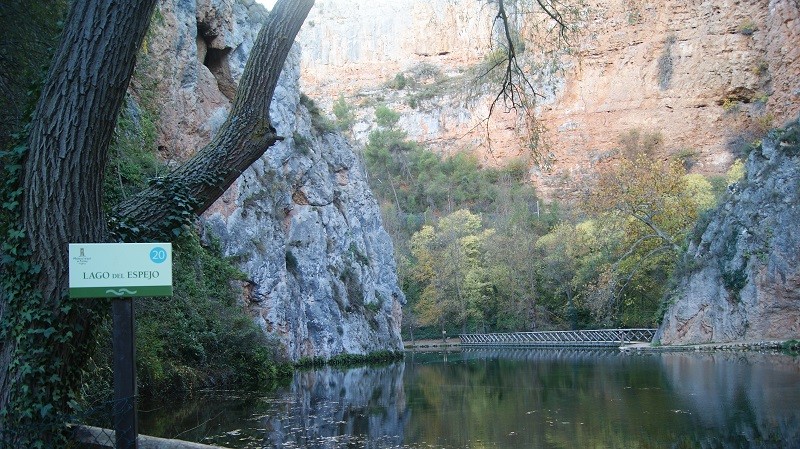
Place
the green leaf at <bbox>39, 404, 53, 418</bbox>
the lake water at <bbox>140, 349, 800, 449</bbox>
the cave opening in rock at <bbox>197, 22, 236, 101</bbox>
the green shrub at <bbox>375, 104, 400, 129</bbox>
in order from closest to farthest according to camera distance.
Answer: the green leaf at <bbox>39, 404, 53, 418</bbox> < the lake water at <bbox>140, 349, 800, 449</bbox> < the cave opening in rock at <bbox>197, 22, 236, 101</bbox> < the green shrub at <bbox>375, 104, 400, 129</bbox>

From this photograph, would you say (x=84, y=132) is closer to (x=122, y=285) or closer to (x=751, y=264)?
(x=122, y=285)

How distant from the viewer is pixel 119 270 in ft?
15.7

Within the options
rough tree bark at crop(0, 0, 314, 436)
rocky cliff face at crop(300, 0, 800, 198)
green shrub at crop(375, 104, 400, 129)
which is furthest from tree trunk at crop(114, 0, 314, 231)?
green shrub at crop(375, 104, 400, 129)

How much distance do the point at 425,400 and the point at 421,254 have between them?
132ft

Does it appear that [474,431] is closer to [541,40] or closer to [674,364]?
[541,40]

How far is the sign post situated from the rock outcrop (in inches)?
939

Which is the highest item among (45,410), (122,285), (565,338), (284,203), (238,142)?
(284,203)

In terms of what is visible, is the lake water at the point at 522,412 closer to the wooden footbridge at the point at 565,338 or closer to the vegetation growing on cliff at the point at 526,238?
the vegetation growing on cliff at the point at 526,238

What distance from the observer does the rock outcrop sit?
24375 millimetres

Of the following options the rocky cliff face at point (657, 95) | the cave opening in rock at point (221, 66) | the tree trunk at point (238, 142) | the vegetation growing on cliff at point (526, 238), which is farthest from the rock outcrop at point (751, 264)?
the tree trunk at point (238, 142)

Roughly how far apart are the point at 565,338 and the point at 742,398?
31.6 meters

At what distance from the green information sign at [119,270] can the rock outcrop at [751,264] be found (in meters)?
23.8

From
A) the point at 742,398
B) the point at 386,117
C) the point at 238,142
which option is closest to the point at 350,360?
the point at 742,398

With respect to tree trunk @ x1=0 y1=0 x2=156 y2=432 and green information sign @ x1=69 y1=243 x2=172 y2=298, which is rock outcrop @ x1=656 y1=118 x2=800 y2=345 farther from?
tree trunk @ x1=0 y1=0 x2=156 y2=432
